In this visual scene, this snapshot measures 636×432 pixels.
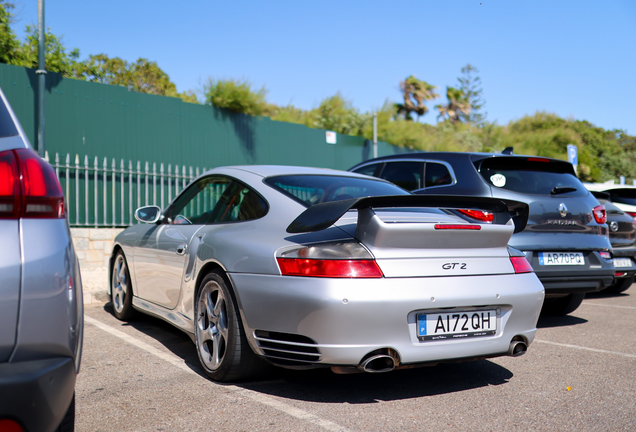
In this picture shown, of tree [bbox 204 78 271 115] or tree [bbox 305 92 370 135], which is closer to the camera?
tree [bbox 204 78 271 115]

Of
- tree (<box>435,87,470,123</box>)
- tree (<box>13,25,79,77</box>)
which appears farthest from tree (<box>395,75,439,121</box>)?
tree (<box>13,25,79,77</box>)

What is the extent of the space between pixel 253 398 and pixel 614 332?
11.6 ft

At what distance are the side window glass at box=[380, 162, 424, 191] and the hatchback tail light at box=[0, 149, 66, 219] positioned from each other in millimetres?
4601

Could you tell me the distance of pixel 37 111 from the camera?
1004 centimetres

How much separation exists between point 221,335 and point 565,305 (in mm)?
4027

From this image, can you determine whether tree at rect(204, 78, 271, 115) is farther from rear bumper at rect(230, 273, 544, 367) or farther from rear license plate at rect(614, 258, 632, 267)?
rear bumper at rect(230, 273, 544, 367)

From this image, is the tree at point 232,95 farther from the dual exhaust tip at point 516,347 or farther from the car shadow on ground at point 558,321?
the dual exhaust tip at point 516,347

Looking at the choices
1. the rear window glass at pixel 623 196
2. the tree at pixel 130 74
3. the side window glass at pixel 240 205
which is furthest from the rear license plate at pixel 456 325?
the tree at pixel 130 74

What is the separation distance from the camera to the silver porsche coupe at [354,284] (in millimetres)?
2848

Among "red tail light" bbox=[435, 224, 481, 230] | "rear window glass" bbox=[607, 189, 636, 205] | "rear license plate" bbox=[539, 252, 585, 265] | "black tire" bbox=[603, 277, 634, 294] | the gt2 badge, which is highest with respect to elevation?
"rear window glass" bbox=[607, 189, 636, 205]

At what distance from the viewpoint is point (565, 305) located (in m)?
5.91

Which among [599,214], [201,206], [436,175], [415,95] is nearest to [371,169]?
[436,175]

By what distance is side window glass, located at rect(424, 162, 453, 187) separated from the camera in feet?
18.5

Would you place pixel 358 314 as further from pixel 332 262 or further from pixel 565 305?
pixel 565 305
